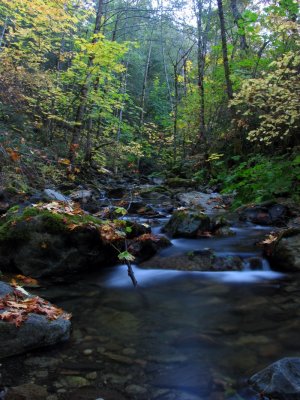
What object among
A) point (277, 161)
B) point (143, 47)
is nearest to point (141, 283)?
point (277, 161)

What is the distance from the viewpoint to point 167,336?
3.62 m

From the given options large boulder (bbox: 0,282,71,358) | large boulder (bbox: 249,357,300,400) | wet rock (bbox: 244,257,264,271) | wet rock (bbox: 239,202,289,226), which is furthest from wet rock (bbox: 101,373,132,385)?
wet rock (bbox: 239,202,289,226)

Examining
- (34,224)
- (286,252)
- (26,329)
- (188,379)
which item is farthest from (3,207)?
(188,379)

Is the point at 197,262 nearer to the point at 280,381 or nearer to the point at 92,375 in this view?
the point at 92,375

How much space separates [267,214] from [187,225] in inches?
94.1

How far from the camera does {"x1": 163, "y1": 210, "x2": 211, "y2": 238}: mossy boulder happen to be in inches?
299

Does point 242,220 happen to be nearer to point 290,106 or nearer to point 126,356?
point 290,106

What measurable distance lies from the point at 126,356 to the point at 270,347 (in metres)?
1.37

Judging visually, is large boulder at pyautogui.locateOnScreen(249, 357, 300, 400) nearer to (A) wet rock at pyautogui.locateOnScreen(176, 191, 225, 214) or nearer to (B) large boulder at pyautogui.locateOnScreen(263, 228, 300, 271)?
(B) large boulder at pyautogui.locateOnScreen(263, 228, 300, 271)

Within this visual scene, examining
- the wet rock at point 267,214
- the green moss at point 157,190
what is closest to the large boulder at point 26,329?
the wet rock at point 267,214

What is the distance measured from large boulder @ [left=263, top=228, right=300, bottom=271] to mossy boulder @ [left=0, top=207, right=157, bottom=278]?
2596mm

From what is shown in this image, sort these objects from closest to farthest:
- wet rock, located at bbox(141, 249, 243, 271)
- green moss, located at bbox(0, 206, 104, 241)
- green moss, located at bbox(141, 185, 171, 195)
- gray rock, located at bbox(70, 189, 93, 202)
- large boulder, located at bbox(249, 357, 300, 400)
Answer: large boulder, located at bbox(249, 357, 300, 400) < green moss, located at bbox(0, 206, 104, 241) < wet rock, located at bbox(141, 249, 243, 271) < gray rock, located at bbox(70, 189, 93, 202) < green moss, located at bbox(141, 185, 171, 195)

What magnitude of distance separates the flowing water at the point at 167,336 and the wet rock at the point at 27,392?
6 centimetres

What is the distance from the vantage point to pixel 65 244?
5.77 meters
